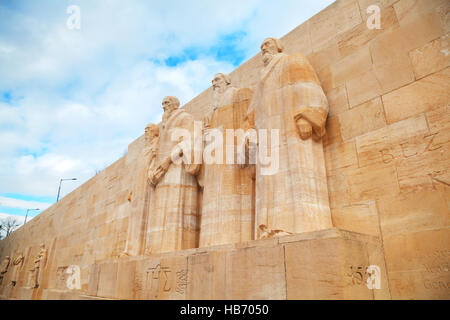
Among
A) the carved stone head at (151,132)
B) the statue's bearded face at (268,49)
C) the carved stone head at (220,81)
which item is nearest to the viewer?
the statue's bearded face at (268,49)

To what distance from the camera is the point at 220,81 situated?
20.9 ft

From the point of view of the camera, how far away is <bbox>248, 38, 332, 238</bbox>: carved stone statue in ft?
12.7

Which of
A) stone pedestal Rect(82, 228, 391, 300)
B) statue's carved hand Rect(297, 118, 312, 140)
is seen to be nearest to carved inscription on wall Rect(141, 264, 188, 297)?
stone pedestal Rect(82, 228, 391, 300)

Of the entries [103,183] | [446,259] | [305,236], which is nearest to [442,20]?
[446,259]

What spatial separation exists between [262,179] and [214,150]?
1493mm

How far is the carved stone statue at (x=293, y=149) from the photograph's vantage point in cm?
388

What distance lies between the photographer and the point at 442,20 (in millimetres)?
3738

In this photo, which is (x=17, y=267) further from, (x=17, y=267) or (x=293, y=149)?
(x=293, y=149)

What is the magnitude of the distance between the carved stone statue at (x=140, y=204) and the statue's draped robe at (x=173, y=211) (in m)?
0.39

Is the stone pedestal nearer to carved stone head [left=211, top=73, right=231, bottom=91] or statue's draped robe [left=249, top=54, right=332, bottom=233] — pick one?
statue's draped robe [left=249, top=54, right=332, bottom=233]

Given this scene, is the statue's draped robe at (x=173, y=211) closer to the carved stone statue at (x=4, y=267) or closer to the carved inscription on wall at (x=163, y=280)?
the carved inscription on wall at (x=163, y=280)

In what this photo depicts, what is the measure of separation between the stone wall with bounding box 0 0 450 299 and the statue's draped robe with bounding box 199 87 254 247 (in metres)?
1.33

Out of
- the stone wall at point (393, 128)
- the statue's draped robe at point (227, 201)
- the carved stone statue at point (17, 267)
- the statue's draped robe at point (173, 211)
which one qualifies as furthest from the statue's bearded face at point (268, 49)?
the carved stone statue at point (17, 267)

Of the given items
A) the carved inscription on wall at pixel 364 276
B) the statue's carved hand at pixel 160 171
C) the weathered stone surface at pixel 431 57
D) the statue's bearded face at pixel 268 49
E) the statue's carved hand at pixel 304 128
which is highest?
the statue's bearded face at pixel 268 49
